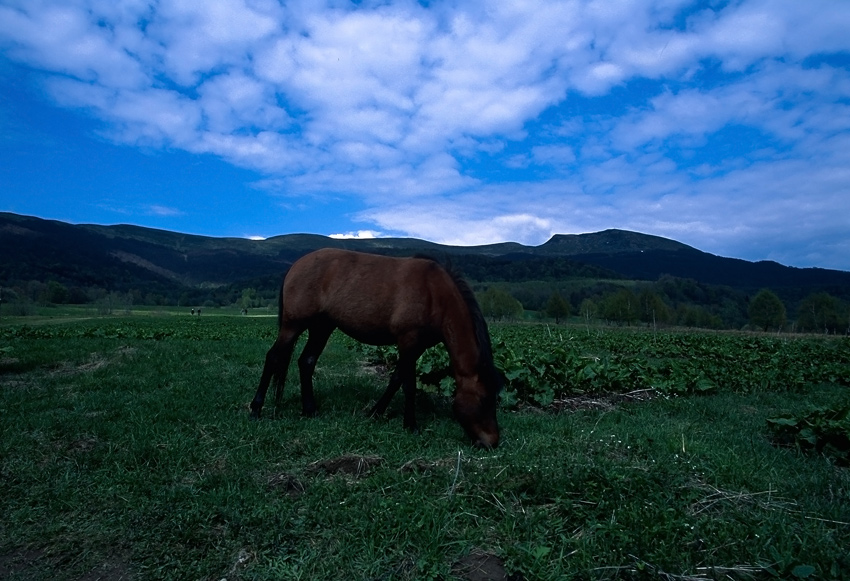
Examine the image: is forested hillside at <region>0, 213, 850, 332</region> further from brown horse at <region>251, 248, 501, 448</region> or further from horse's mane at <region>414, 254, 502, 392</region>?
brown horse at <region>251, 248, 501, 448</region>

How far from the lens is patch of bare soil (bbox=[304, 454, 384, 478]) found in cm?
446

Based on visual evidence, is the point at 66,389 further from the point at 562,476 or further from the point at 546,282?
the point at 546,282

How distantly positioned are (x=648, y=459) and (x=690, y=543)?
1491mm

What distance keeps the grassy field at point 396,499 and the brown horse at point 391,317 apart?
0.54 m

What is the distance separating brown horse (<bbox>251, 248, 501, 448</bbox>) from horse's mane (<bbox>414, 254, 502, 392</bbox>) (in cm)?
1

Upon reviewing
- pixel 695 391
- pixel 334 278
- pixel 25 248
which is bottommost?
pixel 695 391

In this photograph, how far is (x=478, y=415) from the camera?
18.1 feet

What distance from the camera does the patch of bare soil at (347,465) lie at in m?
4.46

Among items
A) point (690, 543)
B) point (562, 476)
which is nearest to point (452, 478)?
point (562, 476)

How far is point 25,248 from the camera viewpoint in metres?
119

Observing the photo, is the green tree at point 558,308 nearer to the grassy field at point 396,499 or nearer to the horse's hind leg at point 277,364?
the grassy field at point 396,499

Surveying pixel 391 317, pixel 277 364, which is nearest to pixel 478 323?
pixel 391 317

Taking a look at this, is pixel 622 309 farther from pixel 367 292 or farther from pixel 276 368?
pixel 276 368

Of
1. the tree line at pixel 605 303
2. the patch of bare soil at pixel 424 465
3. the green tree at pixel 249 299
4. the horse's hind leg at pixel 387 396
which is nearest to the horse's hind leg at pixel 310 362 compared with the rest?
the horse's hind leg at pixel 387 396
